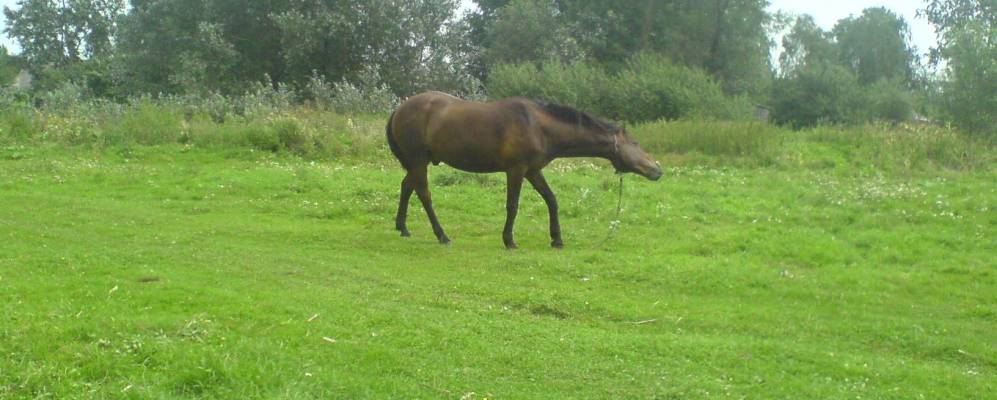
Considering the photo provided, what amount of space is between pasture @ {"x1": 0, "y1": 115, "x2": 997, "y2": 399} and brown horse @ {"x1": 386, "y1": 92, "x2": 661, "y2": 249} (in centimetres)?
89

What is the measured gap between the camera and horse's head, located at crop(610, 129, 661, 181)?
506 inches

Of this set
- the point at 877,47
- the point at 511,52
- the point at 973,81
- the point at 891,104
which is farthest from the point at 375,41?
the point at 877,47

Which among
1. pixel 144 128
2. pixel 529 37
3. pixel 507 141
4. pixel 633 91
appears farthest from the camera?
pixel 529 37

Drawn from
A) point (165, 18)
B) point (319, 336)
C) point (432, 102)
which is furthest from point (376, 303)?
point (165, 18)

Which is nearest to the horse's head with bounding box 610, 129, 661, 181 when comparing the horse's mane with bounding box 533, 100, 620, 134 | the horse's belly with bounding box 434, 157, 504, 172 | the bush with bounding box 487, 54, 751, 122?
the horse's mane with bounding box 533, 100, 620, 134

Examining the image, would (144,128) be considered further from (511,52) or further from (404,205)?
(511,52)

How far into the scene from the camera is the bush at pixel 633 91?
3034cm

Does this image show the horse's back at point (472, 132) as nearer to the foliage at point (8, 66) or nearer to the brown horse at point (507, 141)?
the brown horse at point (507, 141)

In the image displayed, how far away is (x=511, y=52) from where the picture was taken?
44125 mm

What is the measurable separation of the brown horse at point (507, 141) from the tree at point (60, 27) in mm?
55980

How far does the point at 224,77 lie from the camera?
37406 millimetres

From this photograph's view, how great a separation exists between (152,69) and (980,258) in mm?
35539

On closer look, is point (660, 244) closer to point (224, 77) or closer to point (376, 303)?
point (376, 303)

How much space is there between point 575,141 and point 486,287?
12.1ft
